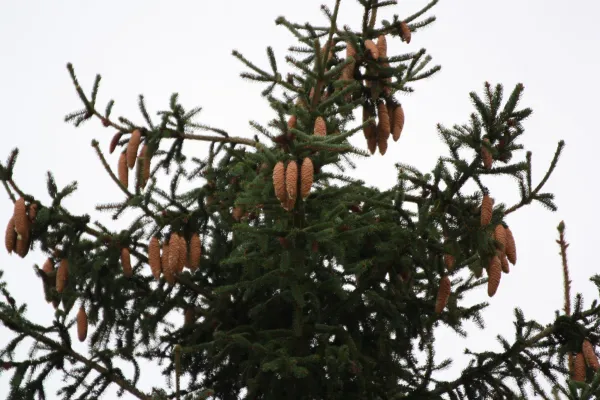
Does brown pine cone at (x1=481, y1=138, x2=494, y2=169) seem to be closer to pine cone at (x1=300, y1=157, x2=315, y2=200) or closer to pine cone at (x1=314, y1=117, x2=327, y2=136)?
pine cone at (x1=314, y1=117, x2=327, y2=136)

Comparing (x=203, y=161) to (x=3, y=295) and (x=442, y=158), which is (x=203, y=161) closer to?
(x=3, y=295)

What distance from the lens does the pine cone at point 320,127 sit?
20.3 feet

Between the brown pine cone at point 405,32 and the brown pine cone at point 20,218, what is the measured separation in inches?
141

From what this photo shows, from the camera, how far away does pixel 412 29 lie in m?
8.32

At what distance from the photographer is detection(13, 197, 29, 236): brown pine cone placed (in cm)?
658

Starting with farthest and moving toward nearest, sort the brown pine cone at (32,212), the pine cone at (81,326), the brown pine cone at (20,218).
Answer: the pine cone at (81,326) < the brown pine cone at (32,212) < the brown pine cone at (20,218)

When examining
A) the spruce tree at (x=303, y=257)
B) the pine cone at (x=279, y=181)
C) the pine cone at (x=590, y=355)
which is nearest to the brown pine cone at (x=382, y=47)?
the spruce tree at (x=303, y=257)

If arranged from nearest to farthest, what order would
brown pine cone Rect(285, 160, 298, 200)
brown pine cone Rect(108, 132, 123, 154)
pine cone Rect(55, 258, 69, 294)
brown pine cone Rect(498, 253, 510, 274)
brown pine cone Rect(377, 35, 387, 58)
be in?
brown pine cone Rect(285, 160, 298, 200), brown pine cone Rect(498, 253, 510, 274), pine cone Rect(55, 258, 69, 294), brown pine cone Rect(108, 132, 123, 154), brown pine cone Rect(377, 35, 387, 58)

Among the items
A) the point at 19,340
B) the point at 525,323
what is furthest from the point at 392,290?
the point at 19,340

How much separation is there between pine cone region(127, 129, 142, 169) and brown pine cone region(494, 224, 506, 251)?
2.87m

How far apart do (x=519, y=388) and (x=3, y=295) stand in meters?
4.19

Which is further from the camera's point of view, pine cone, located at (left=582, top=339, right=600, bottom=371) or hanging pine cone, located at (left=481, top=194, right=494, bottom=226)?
pine cone, located at (left=582, top=339, right=600, bottom=371)

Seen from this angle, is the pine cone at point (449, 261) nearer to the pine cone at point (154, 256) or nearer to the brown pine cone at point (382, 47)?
the brown pine cone at point (382, 47)

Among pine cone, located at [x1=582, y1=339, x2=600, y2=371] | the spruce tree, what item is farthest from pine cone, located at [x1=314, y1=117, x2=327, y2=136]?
pine cone, located at [x1=582, y1=339, x2=600, y2=371]
